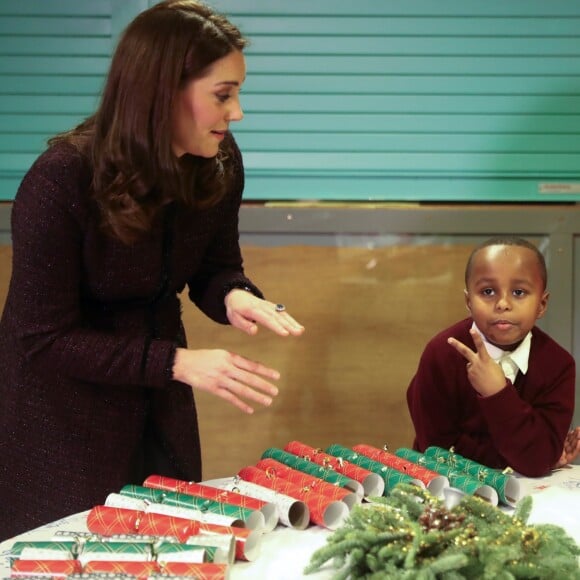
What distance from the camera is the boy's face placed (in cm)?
225

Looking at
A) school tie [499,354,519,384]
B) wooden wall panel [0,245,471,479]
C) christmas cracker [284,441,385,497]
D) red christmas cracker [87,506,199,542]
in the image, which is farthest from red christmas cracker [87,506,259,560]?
wooden wall panel [0,245,471,479]

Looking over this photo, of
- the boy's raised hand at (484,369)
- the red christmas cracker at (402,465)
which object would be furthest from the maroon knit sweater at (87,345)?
the boy's raised hand at (484,369)

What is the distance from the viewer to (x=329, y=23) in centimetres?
341

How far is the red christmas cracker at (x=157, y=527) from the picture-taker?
5.49 feet

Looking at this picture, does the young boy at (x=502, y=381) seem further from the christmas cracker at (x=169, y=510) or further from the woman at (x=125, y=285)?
the christmas cracker at (x=169, y=510)

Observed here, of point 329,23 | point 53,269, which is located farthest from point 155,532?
point 329,23

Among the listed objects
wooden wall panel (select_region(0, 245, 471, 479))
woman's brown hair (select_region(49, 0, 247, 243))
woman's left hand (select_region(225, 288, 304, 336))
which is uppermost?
woman's brown hair (select_region(49, 0, 247, 243))

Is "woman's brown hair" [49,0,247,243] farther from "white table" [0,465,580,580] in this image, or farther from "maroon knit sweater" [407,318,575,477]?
"maroon knit sweater" [407,318,575,477]

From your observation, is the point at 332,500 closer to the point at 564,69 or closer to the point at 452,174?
the point at 452,174

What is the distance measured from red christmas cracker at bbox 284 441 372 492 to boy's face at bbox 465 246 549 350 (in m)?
0.48

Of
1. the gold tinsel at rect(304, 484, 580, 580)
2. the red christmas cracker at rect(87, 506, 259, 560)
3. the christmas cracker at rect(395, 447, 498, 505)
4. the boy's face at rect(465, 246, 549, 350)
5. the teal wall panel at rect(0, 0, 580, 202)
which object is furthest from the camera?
the teal wall panel at rect(0, 0, 580, 202)

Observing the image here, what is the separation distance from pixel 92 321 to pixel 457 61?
1.81 meters

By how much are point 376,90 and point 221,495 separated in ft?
6.42

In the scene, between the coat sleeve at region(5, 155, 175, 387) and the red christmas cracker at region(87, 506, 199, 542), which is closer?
the red christmas cracker at region(87, 506, 199, 542)
